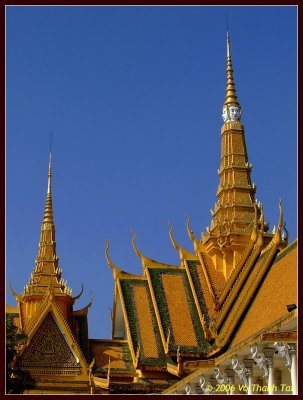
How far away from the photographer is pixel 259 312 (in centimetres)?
1959

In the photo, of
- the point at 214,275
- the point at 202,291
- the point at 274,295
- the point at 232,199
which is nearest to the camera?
the point at 274,295

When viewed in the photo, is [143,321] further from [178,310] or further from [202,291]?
[202,291]

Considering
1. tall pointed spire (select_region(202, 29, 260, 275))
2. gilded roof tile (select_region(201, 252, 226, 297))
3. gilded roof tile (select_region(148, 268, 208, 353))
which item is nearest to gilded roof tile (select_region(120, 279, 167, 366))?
gilded roof tile (select_region(148, 268, 208, 353))

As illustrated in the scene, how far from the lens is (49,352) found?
74.7 ft

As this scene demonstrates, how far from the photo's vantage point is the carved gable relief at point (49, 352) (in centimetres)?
2244

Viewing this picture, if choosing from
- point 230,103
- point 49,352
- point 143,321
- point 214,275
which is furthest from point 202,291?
point 230,103

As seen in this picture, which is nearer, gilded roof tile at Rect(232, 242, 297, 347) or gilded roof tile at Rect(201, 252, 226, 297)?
gilded roof tile at Rect(232, 242, 297, 347)

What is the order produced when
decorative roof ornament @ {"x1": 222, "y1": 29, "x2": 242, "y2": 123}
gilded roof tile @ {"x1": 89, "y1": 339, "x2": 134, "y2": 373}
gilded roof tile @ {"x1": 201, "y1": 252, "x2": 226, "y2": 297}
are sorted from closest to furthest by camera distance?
gilded roof tile @ {"x1": 89, "y1": 339, "x2": 134, "y2": 373} → gilded roof tile @ {"x1": 201, "y1": 252, "x2": 226, "y2": 297} → decorative roof ornament @ {"x1": 222, "y1": 29, "x2": 242, "y2": 123}

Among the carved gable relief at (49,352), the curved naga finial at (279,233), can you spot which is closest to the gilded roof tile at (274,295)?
the curved naga finial at (279,233)

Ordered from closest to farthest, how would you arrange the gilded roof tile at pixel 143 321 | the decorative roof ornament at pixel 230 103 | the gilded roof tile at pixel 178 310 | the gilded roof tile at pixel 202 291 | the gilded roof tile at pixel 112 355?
1. the gilded roof tile at pixel 178 310
2. the gilded roof tile at pixel 143 321
3. the gilded roof tile at pixel 112 355
4. the gilded roof tile at pixel 202 291
5. the decorative roof ornament at pixel 230 103

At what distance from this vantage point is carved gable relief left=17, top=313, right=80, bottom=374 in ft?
73.6

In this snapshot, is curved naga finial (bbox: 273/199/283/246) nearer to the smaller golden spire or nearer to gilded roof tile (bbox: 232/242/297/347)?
gilded roof tile (bbox: 232/242/297/347)

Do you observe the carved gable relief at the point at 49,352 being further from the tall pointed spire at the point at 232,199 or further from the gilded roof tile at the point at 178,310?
the tall pointed spire at the point at 232,199
